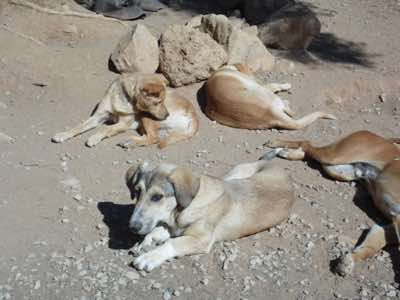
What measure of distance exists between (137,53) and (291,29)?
2387mm

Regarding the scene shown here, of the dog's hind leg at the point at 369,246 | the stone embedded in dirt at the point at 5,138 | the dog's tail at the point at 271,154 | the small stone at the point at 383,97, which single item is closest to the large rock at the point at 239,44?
the small stone at the point at 383,97

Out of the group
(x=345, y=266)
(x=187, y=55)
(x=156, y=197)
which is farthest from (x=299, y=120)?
(x=156, y=197)

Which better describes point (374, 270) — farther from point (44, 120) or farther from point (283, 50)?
point (283, 50)

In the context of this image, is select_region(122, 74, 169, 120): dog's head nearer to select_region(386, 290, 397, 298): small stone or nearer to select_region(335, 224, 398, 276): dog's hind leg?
select_region(335, 224, 398, 276): dog's hind leg

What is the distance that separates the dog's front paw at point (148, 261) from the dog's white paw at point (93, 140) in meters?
2.45

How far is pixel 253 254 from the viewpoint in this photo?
5559 millimetres

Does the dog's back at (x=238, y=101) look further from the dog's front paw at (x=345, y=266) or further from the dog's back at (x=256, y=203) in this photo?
the dog's front paw at (x=345, y=266)

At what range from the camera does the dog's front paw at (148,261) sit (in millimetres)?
5141

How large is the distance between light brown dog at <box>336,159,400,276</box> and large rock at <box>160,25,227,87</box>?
9.11 feet

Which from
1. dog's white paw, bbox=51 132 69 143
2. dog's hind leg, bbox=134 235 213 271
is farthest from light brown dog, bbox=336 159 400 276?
dog's white paw, bbox=51 132 69 143

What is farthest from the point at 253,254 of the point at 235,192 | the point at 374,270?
the point at 374,270

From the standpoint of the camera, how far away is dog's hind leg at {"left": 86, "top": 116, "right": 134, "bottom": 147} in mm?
7400

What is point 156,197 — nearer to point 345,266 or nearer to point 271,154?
point 345,266

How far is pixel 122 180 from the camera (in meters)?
6.60
